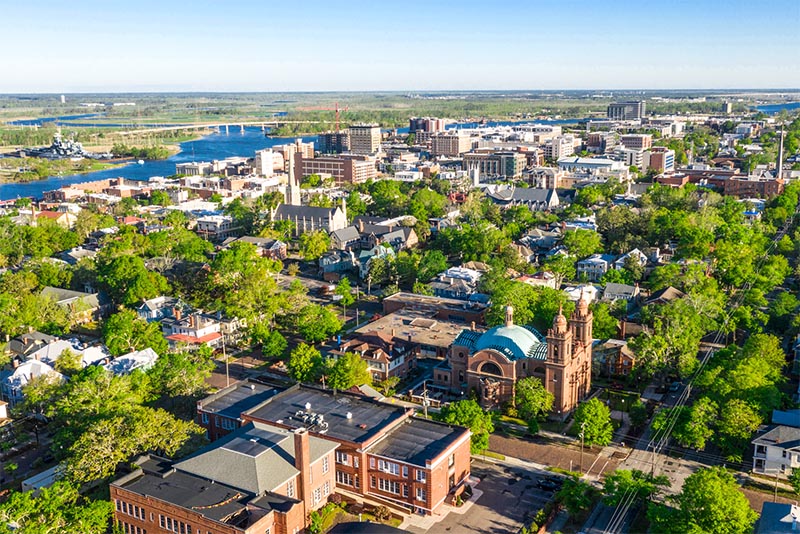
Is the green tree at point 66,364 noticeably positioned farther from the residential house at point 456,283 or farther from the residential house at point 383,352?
the residential house at point 456,283

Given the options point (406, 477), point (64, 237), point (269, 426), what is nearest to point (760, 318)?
point (406, 477)

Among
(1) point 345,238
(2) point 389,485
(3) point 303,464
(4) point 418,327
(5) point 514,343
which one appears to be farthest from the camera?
(1) point 345,238

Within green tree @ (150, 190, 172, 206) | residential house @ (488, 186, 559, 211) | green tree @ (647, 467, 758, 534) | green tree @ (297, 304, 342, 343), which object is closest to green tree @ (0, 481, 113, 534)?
green tree @ (647, 467, 758, 534)

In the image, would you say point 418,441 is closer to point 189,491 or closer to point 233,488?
point 233,488

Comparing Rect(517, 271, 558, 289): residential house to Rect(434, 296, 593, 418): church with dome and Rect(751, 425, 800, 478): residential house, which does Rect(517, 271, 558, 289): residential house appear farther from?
Rect(751, 425, 800, 478): residential house

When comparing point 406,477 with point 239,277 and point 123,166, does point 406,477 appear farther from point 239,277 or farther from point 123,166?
point 123,166

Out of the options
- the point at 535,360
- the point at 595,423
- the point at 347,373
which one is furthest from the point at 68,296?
the point at 595,423
